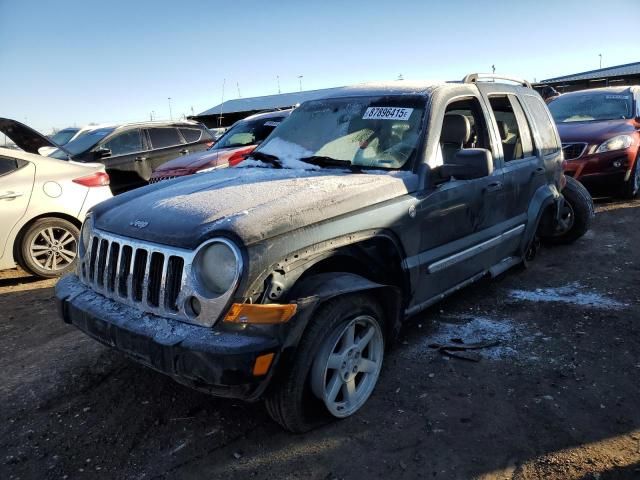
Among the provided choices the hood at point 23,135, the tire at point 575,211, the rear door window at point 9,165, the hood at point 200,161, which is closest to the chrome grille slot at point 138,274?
the rear door window at point 9,165

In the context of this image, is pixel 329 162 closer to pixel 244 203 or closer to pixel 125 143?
pixel 244 203

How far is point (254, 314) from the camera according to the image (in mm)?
2250

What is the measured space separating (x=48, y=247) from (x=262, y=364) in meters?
4.37

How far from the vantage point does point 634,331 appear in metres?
3.68

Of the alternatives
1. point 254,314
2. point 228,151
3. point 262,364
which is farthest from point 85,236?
point 228,151

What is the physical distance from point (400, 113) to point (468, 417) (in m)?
2.01

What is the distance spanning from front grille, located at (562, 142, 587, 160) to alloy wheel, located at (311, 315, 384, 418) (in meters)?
6.07

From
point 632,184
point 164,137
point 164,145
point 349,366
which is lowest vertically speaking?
point 349,366

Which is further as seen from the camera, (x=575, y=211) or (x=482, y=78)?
(x=575, y=211)

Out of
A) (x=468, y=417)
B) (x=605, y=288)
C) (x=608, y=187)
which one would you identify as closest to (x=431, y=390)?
(x=468, y=417)

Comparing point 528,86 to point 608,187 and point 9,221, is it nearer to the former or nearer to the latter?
point 608,187

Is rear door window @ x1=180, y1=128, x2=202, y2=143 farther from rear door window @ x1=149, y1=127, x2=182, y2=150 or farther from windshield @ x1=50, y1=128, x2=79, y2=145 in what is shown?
windshield @ x1=50, y1=128, x2=79, y2=145

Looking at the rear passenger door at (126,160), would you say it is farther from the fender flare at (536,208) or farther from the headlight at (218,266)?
the headlight at (218,266)

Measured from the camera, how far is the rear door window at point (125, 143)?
894cm
